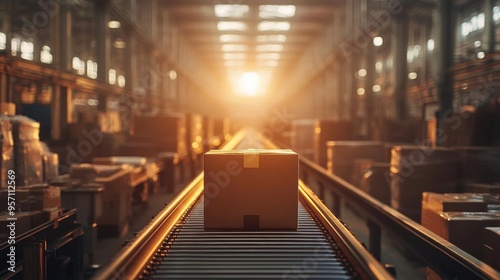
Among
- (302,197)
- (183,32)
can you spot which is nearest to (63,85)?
(302,197)

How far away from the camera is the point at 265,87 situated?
49.9 m

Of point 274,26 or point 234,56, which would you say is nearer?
point 274,26

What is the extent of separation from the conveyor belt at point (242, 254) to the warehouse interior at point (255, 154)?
16mm

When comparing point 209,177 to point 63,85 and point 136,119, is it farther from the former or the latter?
point 136,119

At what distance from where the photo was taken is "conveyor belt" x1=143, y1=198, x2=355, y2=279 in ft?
8.16

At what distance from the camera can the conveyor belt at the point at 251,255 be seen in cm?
249

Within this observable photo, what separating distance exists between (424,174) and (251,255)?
3.93 metres

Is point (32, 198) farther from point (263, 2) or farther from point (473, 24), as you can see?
point (263, 2)

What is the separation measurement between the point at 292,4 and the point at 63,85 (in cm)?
1168

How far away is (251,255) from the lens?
9.01 feet

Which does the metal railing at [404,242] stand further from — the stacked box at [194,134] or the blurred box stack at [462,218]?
the stacked box at [194,134]

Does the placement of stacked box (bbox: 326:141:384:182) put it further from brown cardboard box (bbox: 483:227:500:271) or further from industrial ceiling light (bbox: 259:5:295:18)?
industrial ceiling light (bbox: 259:5:295:18)

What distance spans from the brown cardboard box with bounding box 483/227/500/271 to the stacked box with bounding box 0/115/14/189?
4397 mm

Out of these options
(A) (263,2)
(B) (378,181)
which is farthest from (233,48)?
(B) (378,181)
